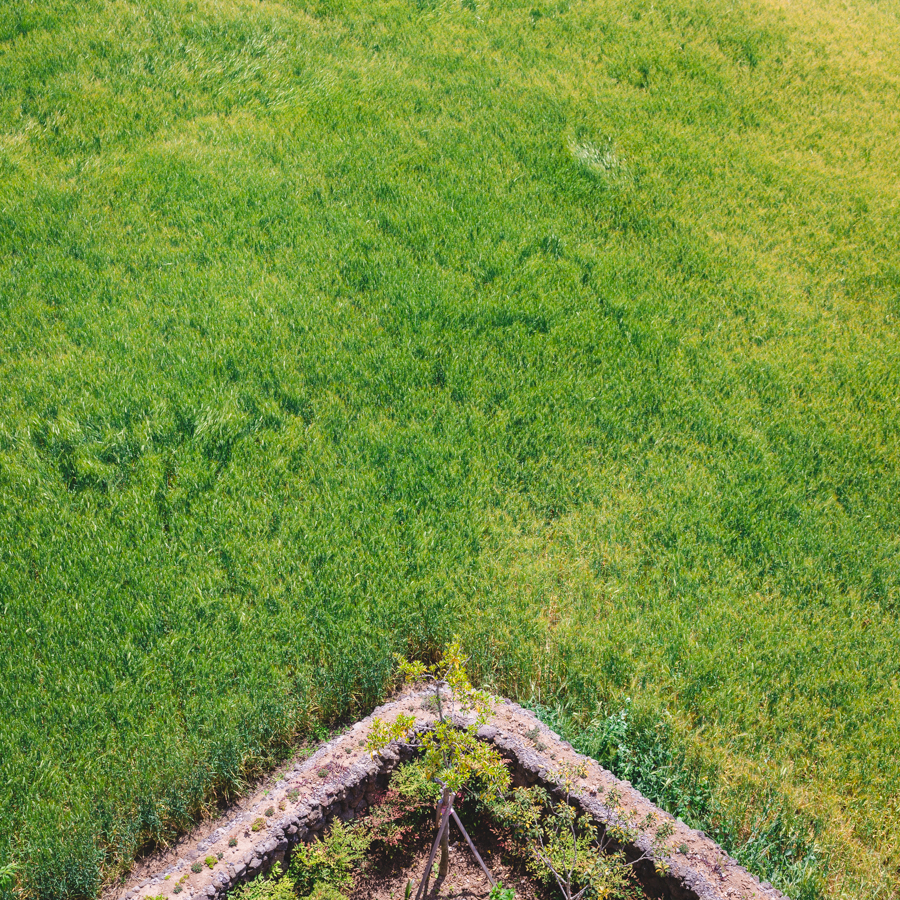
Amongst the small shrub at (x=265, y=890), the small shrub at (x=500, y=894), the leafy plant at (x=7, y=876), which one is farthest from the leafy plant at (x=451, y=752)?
the leafy plant at (x=7, y=876)

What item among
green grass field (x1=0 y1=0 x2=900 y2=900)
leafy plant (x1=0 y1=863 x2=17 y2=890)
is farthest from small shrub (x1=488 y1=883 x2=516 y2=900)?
leafy plant (x1=0 y1=863 x2=17 y2=890)

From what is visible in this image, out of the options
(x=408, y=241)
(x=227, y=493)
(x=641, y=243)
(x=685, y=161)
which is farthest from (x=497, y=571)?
(x=685, y=161)

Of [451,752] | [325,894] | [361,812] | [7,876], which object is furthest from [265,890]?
[7,876]

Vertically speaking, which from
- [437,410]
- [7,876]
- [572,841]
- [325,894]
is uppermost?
[437,410]

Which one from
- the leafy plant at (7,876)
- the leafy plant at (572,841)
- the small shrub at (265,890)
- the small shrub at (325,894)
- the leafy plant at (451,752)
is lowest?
the leafy plant at (572,841)

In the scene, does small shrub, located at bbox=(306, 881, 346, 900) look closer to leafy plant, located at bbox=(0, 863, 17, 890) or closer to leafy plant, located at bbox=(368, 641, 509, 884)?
leafy plant, located at bbox=(368, 641, 509, 884)

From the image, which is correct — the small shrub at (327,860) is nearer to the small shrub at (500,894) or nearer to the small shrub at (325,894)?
the small shrub at (325,894)

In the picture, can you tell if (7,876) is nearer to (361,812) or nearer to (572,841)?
(361,812)

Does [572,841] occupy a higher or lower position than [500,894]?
lower
